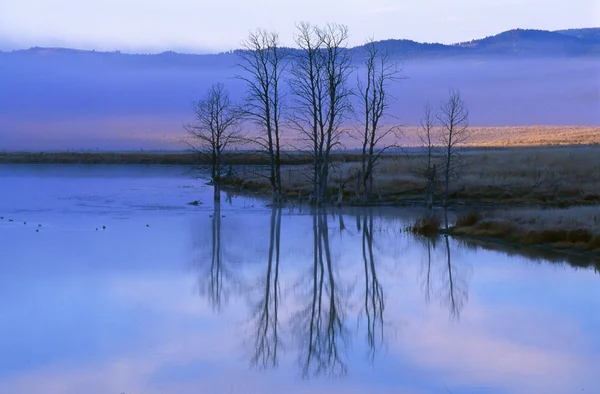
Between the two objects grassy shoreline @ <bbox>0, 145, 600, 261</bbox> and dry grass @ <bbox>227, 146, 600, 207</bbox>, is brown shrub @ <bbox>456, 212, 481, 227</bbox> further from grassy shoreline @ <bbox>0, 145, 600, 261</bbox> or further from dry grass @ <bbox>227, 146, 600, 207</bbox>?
dry grass @ <bbox>227, 146, 600, 207</bbox>

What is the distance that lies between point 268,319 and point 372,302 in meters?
2.34

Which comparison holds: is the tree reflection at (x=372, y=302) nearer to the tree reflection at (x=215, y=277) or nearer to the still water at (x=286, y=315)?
the still water at (x=286, y=315)

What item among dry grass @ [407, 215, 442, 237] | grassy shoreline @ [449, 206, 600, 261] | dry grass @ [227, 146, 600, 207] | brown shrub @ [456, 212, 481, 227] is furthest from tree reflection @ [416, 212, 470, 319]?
dry grass @ [227, 146, 600, 207]

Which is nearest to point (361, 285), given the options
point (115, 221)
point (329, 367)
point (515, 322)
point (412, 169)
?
point (515, 322)

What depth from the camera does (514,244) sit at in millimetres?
23828

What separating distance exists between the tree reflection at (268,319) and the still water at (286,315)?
0.04 m

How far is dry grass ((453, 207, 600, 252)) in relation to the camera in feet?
73.3

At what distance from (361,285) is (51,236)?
12.1m

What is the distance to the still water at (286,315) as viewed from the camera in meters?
10.4

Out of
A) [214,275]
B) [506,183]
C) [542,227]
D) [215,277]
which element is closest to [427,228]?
[542,227]

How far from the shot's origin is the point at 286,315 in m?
14.5

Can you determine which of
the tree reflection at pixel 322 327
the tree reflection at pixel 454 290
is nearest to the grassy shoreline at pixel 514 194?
the tree reflection at pixel 454 290

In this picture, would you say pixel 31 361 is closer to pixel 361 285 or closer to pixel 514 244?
pixel 361 285

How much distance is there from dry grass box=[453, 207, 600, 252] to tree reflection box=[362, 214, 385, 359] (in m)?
3.62
